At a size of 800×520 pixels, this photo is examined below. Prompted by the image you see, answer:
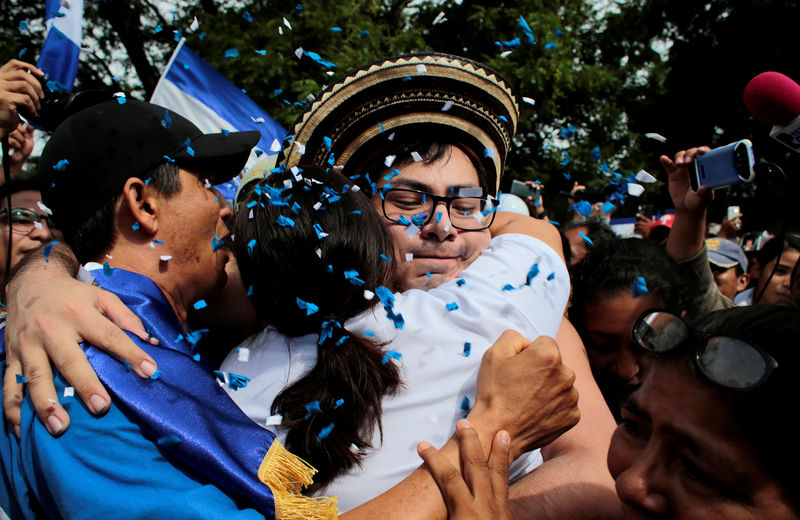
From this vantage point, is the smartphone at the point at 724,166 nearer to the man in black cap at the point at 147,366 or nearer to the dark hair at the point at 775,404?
the dark hair at the point at 775,404

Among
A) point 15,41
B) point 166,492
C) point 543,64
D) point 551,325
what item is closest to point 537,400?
point 551,325

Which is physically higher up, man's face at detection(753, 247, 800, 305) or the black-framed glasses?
the black-framed glasses

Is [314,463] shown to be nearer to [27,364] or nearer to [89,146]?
[27,364]

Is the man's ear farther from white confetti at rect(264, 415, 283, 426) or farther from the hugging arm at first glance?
white confetti at rect(264, 415, 283, 426)

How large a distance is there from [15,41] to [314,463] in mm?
9549

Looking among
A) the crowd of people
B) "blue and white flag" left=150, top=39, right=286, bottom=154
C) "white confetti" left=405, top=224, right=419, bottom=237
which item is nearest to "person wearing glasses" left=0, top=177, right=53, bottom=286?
Result: the crowd of people

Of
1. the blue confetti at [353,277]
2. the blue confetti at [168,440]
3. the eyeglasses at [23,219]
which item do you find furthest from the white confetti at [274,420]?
the eyeglasses at [23,219]

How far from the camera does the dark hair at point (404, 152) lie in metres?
2.51

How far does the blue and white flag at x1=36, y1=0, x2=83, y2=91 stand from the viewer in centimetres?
337

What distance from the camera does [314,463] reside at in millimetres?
1562

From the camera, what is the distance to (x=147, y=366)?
4.59 feet

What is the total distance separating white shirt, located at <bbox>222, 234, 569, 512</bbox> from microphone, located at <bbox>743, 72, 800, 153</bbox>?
83cm

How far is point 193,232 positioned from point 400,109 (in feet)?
3.44

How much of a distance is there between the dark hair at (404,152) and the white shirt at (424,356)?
2.43 ft
